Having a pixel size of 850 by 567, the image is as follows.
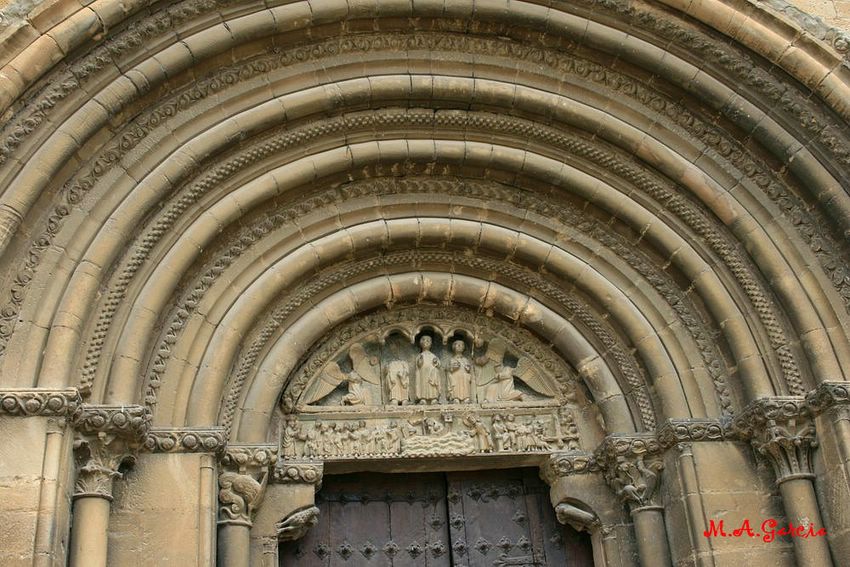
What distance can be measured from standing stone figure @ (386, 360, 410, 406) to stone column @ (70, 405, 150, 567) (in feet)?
7.57

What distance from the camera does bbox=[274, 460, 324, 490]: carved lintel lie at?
7.57 metres

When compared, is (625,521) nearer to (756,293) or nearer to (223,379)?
(756,293)

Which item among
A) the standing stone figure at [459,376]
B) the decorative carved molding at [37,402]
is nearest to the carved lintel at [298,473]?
the standing stone figure at [459,376]

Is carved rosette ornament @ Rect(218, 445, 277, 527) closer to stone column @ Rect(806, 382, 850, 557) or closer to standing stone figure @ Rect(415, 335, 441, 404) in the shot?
standing stone figure @ Rect(415, 335, 441, 404)

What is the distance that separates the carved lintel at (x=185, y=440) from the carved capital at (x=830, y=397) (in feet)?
14.8

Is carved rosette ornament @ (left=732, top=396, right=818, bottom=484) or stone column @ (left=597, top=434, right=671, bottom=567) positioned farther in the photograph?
stone column @ (left=597, top=434, right=671, bottom=567)

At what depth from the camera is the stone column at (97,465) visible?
6301 mm

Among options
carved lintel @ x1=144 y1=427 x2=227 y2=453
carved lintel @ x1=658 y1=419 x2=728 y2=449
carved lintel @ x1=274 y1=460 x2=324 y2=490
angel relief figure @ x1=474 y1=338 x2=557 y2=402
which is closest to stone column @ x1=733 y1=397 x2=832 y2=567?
carved lintel @ x1=658 y1=419 x2=728 y2=449

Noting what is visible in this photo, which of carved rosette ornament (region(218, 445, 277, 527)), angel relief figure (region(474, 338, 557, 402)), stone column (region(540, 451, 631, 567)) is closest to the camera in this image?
→ carved rosette ornament (region(218, 445, 277, 527))

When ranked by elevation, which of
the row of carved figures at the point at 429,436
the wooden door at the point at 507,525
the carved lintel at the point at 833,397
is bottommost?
the wooden door at the point at 507,525

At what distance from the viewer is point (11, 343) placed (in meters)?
6.50

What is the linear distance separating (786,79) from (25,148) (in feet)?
19.7

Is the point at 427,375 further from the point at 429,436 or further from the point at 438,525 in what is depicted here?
the point at 438,525

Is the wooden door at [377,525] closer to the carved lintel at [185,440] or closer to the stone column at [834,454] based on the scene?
the carved lintel at [185,440]
